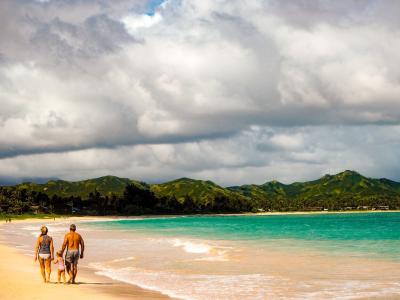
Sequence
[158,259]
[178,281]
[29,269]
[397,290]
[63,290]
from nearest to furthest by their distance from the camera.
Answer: [63,290]
[397,290]
[178,281]
[29,269]
[158,259]

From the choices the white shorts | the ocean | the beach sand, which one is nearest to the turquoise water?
the ocean

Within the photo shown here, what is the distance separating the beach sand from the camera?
1719cm

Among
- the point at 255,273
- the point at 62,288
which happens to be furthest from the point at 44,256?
the point at 255,273

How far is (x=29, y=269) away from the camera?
25.7 meters

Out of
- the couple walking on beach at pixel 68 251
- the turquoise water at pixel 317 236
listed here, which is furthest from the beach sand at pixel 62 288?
the turquoise water at pixel 317 236

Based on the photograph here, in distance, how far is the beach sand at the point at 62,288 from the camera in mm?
17188

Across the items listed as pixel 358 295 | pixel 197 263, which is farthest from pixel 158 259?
pixel 358 295

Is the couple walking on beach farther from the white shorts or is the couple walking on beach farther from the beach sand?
the beach sand

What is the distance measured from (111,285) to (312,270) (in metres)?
11.5

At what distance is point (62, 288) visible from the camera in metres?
18.9

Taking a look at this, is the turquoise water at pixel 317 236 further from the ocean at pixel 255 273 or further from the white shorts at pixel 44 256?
the white shorts at pixel 44 256

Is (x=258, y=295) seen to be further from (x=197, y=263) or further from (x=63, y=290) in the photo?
(x=197, y=263)

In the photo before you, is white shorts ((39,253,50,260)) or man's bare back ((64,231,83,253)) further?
white shorts ((39,253,50,260))

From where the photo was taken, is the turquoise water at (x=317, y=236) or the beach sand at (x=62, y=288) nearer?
the beach sand at (x=62, y=288)
